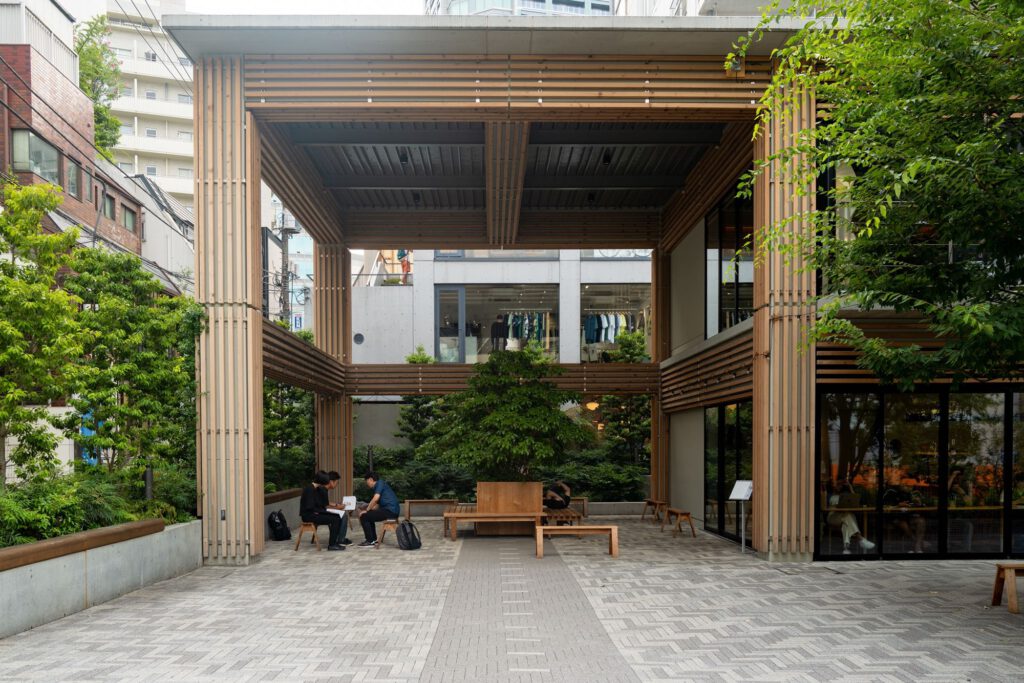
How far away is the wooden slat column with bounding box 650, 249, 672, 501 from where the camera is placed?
20609 millimetres

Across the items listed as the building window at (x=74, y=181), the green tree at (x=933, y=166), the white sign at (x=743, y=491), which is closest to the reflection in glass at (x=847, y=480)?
the white sign at (x=743, y=491)

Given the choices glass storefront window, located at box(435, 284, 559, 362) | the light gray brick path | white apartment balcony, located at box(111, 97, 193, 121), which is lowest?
the light gray brick path

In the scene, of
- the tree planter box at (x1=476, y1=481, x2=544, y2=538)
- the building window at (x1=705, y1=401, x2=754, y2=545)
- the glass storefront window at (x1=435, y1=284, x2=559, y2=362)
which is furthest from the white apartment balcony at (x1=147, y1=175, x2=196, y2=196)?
the building window at (x1=705, y1=401, x2=754, y2=545)

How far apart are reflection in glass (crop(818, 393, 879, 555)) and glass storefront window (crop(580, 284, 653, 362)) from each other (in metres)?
14.3

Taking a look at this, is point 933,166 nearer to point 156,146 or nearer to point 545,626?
point 545,626

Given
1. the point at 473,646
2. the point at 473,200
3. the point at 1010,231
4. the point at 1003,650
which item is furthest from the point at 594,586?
the point at 473,200

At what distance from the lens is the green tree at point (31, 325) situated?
9.64 m

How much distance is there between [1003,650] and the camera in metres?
7.25

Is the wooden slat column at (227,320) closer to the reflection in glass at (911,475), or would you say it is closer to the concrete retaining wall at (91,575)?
the concrete retaining wall at (91,575)

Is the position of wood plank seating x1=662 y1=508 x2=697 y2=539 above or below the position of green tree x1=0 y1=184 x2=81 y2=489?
below

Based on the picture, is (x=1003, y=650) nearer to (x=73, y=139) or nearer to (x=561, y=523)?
(x=561, y=523)

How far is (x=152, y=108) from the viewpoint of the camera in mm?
63406

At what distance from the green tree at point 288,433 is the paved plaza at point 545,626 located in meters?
6.88

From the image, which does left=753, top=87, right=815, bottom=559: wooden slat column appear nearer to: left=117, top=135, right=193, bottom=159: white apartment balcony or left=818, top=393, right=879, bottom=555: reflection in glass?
left=818, top=393, right=879, bottom=555: reflection in glass
